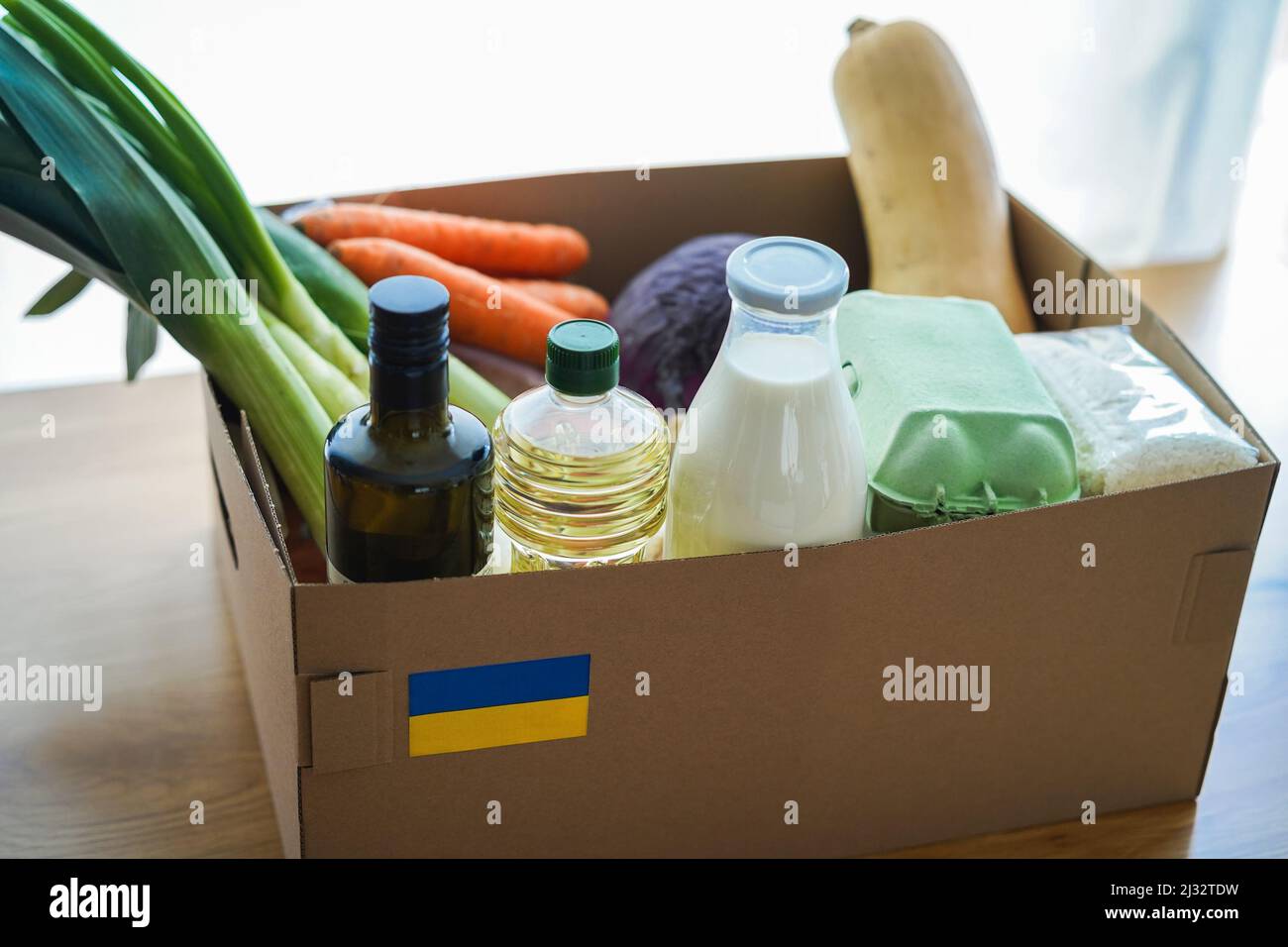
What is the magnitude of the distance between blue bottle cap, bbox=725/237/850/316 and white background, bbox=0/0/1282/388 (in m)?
0.66

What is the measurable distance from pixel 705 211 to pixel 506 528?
51cm

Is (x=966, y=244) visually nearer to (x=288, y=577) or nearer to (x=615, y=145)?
(x=615, y=145)

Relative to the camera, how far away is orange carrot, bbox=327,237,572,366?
1.09 m

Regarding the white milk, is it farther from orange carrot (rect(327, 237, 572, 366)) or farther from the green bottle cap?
orange carrot (rect(327, 237, 572, 366))

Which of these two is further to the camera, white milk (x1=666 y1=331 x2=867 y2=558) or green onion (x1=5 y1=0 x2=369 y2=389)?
green onion (x1=5 y1=0 x2=369 y2=389)

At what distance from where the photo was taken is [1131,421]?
0.86 metres

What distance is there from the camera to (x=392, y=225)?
1128 mm

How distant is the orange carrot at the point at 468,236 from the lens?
1108 millimetres

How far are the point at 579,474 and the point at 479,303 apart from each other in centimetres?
38

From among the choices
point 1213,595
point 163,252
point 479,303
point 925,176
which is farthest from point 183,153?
point 1213,595

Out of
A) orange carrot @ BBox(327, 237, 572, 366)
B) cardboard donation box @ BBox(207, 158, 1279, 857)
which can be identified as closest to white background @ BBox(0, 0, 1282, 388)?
orange carrot @ BBox(327, 237, 572, 366)

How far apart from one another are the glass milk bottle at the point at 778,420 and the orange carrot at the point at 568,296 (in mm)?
423

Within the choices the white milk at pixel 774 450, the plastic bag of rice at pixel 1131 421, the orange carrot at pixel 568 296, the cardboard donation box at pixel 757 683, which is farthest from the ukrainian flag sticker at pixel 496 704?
the orange carrot at pixel 568 296
